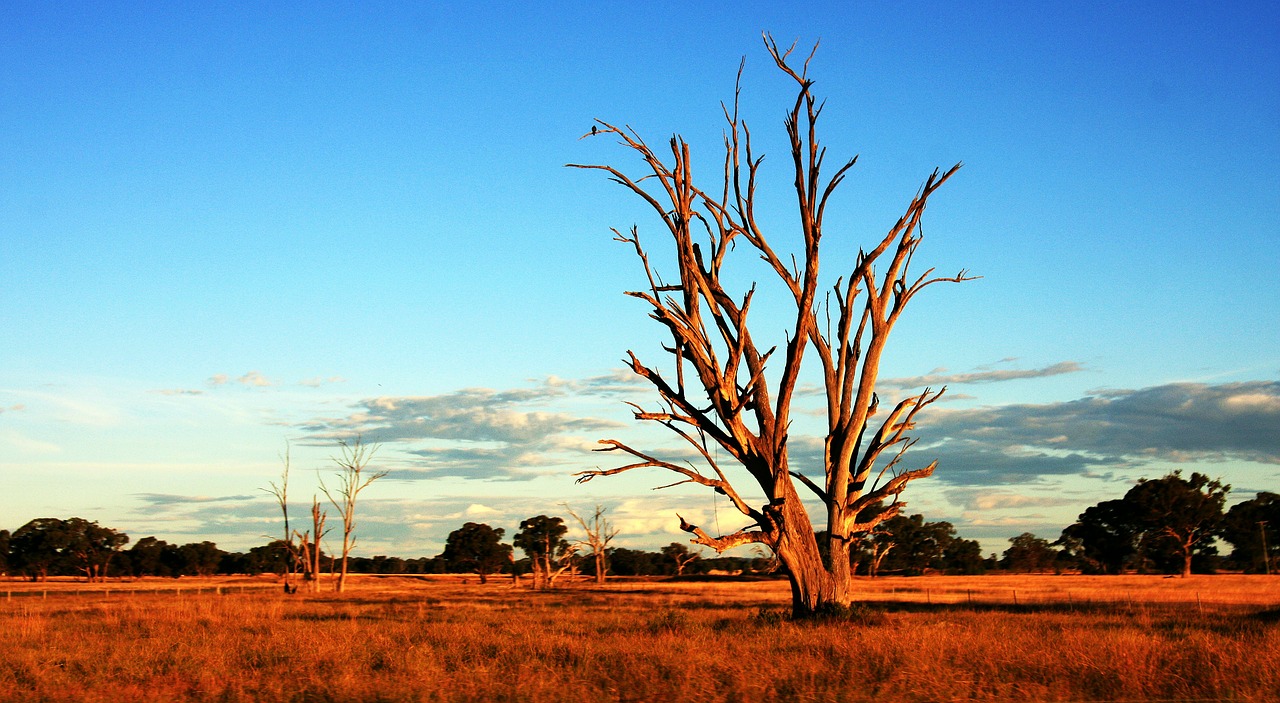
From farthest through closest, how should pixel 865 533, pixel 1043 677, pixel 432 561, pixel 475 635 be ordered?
pixel 432 561 < pixel 865 533 < pixel 475 635 < pixel 1043 677

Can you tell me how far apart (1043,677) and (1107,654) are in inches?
75.9

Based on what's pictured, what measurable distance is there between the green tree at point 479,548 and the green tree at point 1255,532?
219ft

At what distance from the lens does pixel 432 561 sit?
140375 mm

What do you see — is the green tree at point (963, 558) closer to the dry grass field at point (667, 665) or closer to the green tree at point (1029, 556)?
the green tree at point (1029, 556)

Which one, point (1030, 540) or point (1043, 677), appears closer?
point (1043, 677)

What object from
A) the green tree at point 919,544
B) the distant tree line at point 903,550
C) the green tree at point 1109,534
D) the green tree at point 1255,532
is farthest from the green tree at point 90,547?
the green tree at point 1255,532

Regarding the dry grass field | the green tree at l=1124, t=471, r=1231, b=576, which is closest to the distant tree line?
the green tree at l=1124, t=471, r=1231, b=576

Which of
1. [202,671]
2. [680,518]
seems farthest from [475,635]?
[202,671]

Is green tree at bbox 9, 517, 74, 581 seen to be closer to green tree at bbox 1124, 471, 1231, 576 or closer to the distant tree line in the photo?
the distant tree line

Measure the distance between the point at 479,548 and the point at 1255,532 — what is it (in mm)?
71774

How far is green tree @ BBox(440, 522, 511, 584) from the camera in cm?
10050

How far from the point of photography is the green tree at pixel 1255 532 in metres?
84.5

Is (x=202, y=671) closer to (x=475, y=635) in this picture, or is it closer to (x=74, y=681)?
(x=74, y=681)

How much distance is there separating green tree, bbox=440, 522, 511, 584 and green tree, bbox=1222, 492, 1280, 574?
6678 centimetres
